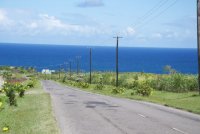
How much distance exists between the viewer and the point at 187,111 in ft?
88.0

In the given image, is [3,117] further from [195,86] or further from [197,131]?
[195,86]

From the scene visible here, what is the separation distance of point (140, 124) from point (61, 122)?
410 centimetres

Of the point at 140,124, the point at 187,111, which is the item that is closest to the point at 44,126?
the point at 140,124

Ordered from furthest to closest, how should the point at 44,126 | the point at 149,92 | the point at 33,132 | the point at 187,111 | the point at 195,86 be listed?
the point at 195,86
the point at 149,92
the point at 187,111
the point at 44,126
the point at 33,132

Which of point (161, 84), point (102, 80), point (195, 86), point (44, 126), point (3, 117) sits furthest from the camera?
point (102, 80)

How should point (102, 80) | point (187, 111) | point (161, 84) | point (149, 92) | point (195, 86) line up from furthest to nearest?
point (102, 80)
point (161, 84)
point (195, 86)
point (149, 92)
point (187, 111)

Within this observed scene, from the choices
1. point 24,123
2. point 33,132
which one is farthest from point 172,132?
point 24,123

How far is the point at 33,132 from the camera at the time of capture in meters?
16.9

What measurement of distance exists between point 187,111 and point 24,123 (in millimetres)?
11833

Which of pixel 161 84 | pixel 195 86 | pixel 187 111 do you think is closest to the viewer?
pixel 187 111

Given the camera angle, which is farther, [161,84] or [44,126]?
[161,84]

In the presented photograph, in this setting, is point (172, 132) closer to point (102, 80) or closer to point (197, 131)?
point (197, 131)

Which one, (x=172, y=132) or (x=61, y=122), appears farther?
(x=61, y=122)

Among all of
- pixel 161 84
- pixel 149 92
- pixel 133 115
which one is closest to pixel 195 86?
pixel 161 84
